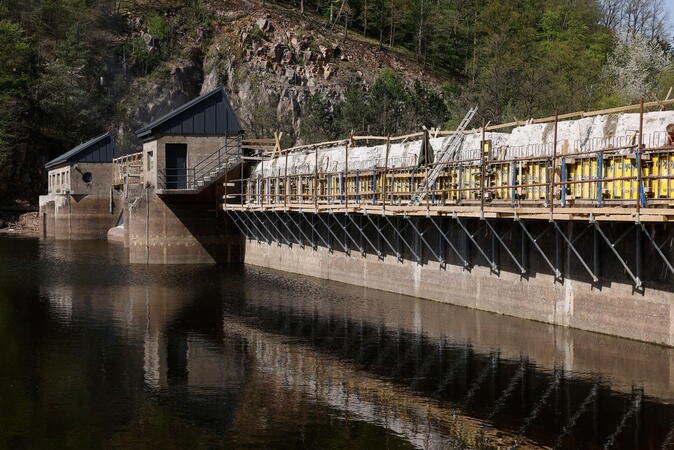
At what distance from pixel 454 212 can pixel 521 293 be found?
11.8 ft

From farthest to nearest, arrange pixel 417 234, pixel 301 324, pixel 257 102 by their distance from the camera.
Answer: pixel 257 102, pixel 417 234, pixel 301 324

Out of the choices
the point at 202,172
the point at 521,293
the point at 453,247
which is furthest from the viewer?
the point at 202,172

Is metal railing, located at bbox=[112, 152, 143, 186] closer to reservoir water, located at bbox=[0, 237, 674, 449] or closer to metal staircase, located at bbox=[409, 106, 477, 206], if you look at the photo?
reservoir water, located at bbox=[0, 237, 674, 449]

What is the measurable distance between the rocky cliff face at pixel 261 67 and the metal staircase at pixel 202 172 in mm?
43904

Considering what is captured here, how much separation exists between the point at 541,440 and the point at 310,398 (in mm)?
5832

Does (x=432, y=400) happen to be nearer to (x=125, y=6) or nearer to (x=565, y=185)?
(x=565, y=185)

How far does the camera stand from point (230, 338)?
28016 mm

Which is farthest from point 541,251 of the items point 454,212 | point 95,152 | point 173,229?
point 95,152

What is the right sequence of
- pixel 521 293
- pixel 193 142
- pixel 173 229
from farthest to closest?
pixel 193 142 < pixel 173 229 < pixel 521 293

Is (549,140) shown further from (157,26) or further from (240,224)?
(157,26)

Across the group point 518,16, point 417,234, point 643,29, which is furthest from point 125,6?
point 417,234

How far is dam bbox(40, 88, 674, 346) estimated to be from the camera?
23.8m

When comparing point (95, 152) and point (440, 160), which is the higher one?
point (95, 152)

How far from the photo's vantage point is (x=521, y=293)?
28.9 m
